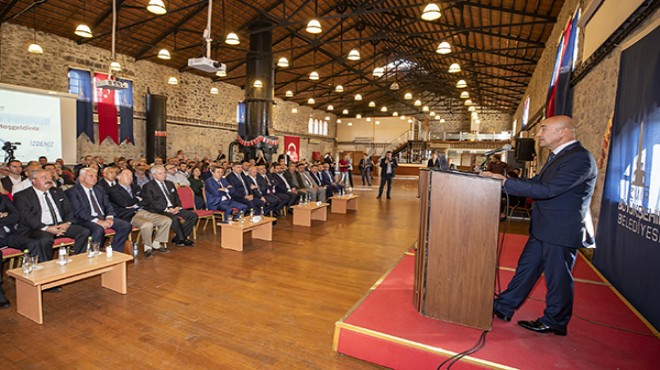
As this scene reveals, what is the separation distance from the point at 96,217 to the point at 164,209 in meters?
0.96

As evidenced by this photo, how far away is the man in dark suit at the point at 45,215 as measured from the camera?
365 cm

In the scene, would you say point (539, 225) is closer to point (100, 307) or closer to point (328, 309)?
point (328, 309)

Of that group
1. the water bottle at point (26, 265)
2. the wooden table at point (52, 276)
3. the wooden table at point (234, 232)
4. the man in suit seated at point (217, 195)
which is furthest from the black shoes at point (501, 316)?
the man in suit seated at point (217, 195)

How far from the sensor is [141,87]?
40.7ft

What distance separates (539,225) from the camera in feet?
7.44

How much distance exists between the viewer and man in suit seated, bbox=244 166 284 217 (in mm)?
7082

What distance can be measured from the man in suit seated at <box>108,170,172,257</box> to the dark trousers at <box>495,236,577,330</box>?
169 inches

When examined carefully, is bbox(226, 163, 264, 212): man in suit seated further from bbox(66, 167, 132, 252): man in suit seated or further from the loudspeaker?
the loudspeaker

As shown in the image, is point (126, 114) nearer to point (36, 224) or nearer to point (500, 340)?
point (36, 224)

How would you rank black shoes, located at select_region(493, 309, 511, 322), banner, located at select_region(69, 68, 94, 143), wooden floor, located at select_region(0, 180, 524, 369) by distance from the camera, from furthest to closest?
1. banner, located at select_region(69, 68, 94, 143)
2. black shoes, located at select_region(493, 309, 511, 322)
3. wooden floor, located at select_region(0, 180, 524, 369)

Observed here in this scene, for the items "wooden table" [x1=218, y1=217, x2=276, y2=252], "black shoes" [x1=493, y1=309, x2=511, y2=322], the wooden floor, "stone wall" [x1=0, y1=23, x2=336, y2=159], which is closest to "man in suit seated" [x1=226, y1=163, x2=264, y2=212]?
"wooden table" [x1=218, y1=217, x2=276, y2=252]

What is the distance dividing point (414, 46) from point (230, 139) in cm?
980

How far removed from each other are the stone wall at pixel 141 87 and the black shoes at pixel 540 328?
389 inches

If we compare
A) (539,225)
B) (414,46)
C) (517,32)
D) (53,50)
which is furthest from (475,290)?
(414,46)
